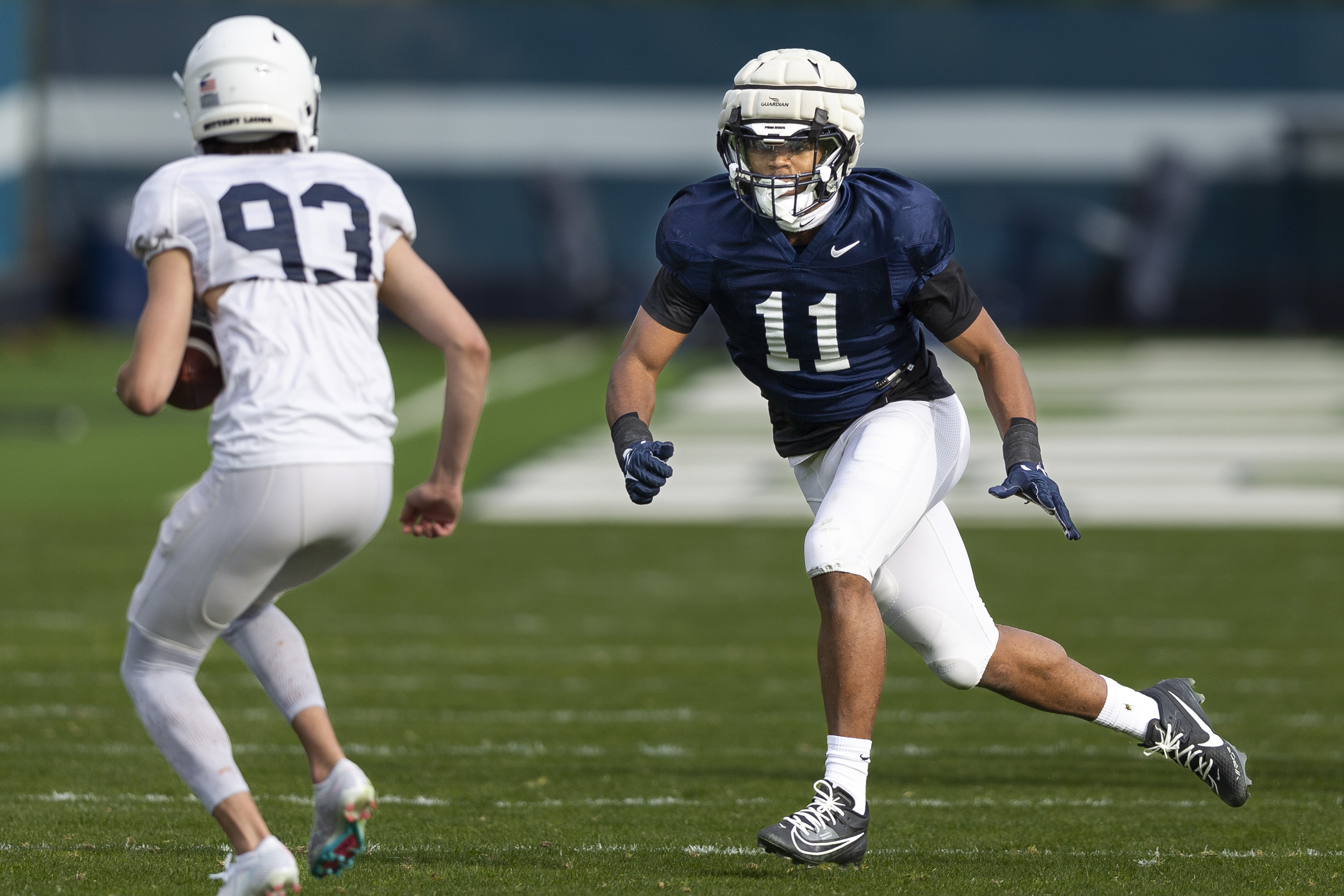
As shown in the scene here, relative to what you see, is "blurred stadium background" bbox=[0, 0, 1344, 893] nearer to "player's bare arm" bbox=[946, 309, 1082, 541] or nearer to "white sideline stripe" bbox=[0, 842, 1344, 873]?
"white sideline stripe" bbox=[0, 842, 1344, 873]

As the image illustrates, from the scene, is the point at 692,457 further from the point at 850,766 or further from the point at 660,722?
the point at 850,766

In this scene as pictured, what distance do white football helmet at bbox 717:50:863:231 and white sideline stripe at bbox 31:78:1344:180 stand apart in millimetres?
20706

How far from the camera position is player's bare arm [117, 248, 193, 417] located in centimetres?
312

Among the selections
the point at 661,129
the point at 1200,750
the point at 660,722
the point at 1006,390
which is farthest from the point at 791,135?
the point at 661,129

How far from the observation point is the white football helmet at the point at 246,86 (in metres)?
3.32

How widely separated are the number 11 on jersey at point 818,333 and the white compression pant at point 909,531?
0.52 feet

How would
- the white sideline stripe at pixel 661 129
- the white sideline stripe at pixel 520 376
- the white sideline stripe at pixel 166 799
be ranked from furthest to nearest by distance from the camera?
1. the white sideline stripe at pixel 661 129
2. the white sideline stripe at pixel 520 376
3. the white sideline stripe at pixel 166 799

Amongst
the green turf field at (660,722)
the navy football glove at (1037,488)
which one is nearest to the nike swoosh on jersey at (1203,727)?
the green turf field at (660,722)

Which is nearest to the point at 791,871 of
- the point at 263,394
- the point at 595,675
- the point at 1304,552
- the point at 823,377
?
the point at 823,377

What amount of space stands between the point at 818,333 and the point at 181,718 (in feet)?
5.32

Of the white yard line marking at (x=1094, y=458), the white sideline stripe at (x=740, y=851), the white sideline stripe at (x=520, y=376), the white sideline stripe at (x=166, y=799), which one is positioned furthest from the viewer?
the white sideline stripe at (x=520, y=376)

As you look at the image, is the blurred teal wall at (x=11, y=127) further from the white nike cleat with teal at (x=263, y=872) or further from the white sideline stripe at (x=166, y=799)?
the white nike cleat with teal at (x=263, y=872)

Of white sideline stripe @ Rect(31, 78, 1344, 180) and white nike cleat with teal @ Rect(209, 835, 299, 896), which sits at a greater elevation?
white nike cleat with teal @ Rect(209, 835, 299, 896)

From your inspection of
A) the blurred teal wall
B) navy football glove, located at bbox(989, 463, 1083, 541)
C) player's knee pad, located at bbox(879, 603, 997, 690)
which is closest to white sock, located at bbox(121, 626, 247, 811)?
player's knee pad, located at bbox(879, 603, 997, 690)
